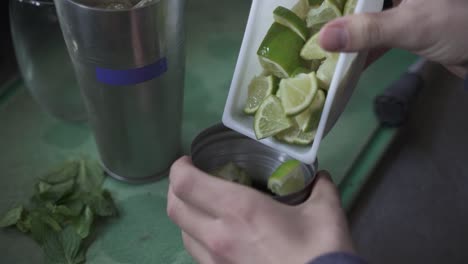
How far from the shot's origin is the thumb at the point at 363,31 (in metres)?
0.40

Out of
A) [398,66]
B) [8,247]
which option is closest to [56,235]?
[8,247]

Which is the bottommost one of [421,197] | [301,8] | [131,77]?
[421,197]

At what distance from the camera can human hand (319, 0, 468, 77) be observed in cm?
40

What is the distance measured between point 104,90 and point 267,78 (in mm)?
223

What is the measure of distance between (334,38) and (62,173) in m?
0.49

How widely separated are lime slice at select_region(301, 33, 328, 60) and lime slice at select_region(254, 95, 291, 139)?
59mm

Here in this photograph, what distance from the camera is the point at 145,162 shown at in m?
0.71

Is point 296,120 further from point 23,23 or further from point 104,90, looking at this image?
point 23,23

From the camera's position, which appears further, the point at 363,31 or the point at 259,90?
the point at 259,90

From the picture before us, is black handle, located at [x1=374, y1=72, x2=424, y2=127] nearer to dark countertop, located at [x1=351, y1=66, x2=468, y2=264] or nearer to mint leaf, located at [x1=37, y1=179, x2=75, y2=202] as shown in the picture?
dark countertop, located at [x1=351, y1=66, x2=468, y2=264]

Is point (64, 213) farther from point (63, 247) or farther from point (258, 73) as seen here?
Answer: point (258, 73)

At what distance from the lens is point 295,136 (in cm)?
49

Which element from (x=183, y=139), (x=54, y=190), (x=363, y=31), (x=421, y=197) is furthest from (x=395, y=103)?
(x=54, y=190)

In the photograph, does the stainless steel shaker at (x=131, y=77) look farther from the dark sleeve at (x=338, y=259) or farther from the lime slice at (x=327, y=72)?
the dark sleeve at (x=338, y=259)
